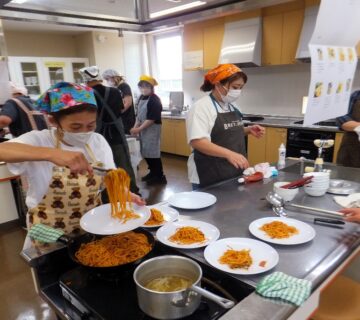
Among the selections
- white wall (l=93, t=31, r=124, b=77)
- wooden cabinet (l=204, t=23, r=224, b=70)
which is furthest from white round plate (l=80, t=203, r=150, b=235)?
white wall (l=93, t=31, r=124, b=77)

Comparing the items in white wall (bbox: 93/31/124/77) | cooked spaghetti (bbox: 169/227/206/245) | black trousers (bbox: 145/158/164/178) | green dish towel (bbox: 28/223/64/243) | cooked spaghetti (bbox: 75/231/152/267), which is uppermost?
white wall (bbox: 93/31/124/77)

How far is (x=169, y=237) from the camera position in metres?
1.24

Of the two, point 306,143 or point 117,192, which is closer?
point 117,192

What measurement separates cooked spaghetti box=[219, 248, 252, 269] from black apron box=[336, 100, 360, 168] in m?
2.01

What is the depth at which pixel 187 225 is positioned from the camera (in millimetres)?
1330

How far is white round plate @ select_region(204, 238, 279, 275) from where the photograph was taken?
1019 millimetres

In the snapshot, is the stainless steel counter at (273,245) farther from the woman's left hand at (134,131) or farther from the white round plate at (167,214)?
the woman's left hand at (134,131)

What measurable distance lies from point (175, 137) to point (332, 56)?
15.8ft

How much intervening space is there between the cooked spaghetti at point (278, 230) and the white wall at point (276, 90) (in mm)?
3819

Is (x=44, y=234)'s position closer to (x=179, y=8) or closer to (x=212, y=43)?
(x=179, y=8)

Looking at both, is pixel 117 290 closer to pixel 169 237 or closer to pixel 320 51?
pixel 169 237

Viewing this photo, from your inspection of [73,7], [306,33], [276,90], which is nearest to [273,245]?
[73,7]

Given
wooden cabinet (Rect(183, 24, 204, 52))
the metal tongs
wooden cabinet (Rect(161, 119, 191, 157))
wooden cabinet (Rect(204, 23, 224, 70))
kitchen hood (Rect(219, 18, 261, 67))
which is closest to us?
the metal tongs

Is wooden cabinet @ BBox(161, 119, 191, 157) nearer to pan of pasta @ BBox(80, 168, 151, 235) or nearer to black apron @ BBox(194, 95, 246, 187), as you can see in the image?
black apron @ BBox(194, 95, 246, 187)
